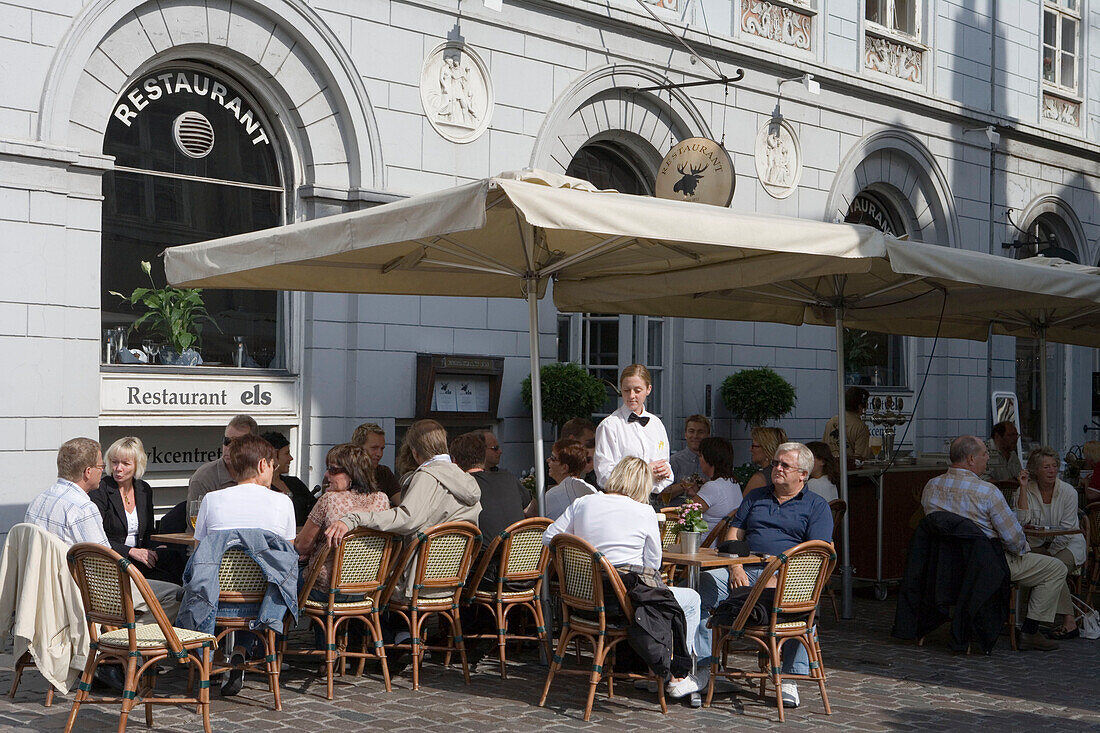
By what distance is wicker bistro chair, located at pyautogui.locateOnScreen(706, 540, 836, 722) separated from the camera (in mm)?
6410

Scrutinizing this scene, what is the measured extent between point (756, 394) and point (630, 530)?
26.2 feet

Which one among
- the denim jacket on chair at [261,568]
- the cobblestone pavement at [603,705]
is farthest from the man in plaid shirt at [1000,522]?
the denim jacket on chair at [261,568]

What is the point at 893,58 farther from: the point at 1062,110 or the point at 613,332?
the point at 613,332

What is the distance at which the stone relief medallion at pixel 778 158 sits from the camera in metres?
14.6

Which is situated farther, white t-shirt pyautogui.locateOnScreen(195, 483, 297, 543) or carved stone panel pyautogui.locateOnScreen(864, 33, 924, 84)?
carved stone panel pyautogui.locateOnScreen(864, 33, 924, 84)

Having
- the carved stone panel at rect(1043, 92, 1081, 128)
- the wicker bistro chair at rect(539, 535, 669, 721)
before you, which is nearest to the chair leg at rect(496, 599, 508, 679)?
the wicker bistro chair at rect(539, 535, 669, 721)

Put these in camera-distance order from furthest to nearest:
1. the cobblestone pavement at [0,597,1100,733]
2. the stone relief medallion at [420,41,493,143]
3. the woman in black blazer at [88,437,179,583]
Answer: the stone relief medallion at [420,41,493,143] → the woman in black blazer at [88,437,179,583] → the cobblestone pavement at [0,597,1100,733]

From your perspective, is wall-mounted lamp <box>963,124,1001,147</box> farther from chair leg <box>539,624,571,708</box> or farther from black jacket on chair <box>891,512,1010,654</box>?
chair leg <box>539,624,571,708</box>

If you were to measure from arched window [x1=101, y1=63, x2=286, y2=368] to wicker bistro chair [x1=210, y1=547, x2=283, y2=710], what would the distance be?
4360 millimetres

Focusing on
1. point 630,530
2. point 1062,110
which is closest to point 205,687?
point 630,530

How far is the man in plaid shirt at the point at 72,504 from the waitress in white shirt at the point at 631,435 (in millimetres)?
3215

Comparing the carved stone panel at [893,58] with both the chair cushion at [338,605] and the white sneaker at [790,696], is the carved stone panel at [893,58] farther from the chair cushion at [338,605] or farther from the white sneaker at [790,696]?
the chair cushion at [338,605]

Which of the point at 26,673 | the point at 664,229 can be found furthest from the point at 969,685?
the point at 26,673

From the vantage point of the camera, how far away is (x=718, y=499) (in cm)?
831
